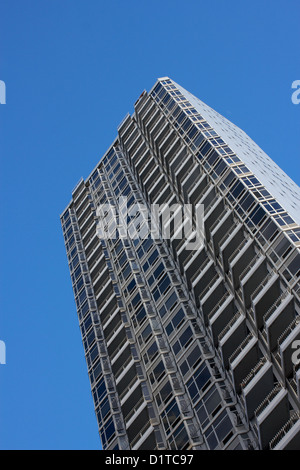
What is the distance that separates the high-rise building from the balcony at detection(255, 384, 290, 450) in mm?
71

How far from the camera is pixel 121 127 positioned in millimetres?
78688

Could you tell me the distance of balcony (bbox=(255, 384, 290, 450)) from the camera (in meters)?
36.0

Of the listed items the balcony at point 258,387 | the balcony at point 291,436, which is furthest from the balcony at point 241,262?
the balcony at point 291,436

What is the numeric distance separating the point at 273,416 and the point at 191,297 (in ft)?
53.9

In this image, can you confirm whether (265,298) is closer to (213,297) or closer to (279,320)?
(279,320)

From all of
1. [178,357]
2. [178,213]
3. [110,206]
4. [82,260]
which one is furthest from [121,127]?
[178,357]

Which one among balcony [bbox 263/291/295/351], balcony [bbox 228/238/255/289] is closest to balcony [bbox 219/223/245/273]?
balcony [bbox 228/238/255/289]

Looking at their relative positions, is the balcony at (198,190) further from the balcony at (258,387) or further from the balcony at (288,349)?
the balcony at (288,349)

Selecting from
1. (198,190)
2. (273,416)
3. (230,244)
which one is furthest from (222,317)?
(198,190)

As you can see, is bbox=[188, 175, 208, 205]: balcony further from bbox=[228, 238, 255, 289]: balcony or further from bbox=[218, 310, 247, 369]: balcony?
bbox=[218, 310, 247, 369]: balcony

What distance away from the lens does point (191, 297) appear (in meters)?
51.3

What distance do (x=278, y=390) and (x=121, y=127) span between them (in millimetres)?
47729

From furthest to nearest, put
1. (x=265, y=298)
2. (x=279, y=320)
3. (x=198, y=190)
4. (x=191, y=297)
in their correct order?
(x=198, y=190), (x=191, y=297), (x=265, y=298), (x=279, y=320)

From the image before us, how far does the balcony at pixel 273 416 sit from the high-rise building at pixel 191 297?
71mm
